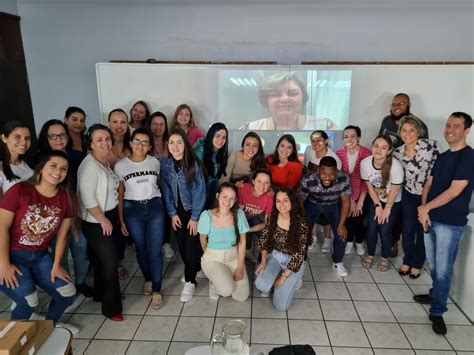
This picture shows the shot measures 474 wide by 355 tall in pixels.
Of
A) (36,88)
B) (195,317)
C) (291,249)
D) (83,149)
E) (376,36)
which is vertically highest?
(376,36)

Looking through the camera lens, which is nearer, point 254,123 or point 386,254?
point 386,254

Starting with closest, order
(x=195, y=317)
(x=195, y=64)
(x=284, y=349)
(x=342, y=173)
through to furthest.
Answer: (x=284, y=349), (x=195, y=317), (x=342, y=173), (x=195, y=64)

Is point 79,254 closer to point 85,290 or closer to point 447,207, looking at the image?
point 85,290

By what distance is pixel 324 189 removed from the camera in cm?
295

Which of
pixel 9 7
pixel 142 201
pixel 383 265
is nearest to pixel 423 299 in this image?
pixel 383 265

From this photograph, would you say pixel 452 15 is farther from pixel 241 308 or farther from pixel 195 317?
pixel 195 317

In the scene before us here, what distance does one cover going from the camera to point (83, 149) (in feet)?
9.14

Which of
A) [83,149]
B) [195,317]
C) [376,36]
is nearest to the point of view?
[195,317]

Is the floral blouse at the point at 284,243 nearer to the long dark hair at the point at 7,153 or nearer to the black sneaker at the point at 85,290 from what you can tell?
the black sneaker at the point at 85,290

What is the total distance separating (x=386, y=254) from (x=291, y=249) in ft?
3.77

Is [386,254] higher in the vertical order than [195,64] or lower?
lower

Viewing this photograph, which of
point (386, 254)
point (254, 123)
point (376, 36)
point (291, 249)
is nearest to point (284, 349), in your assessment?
point (291, 249)

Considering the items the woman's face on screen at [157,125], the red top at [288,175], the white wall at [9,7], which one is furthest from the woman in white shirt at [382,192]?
the white wall at [9,7]

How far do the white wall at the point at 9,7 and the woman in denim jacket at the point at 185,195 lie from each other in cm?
312
